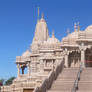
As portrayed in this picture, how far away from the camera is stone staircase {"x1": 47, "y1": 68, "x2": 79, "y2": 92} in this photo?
23766mm

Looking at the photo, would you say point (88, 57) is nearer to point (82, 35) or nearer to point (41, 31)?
point (82, 35)

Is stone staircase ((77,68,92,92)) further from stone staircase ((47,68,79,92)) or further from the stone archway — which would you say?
the stone archway

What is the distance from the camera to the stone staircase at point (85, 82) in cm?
2323

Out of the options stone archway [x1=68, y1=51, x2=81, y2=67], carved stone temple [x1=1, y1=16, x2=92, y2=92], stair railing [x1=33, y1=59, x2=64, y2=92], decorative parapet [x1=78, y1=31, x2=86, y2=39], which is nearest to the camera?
stair railing [x1=33, y1=59, x2=64, y2=92]

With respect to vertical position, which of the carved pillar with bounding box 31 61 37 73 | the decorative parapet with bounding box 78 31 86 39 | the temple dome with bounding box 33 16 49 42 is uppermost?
the temple dome with bounding box 33 16 49 42

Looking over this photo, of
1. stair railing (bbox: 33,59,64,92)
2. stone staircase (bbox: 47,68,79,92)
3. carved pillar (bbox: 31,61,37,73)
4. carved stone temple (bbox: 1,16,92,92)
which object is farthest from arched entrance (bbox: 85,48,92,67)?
stair railing (bbox: 33,59,64,92)

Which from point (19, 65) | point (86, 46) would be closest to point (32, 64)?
point (19, 65)

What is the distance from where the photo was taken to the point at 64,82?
25.7m

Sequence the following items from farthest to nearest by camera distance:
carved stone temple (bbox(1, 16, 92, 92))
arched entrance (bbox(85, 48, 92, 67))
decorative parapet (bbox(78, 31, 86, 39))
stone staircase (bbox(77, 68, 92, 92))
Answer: arched entrance (bbox(85, 48, 92, 67)) < decorative parapet (bbox(78, 31, 86, 39)) < carved stone temple (bbox(1, 16, 92, 92)) < stone staircase (bbox(77, 68, 92, 92))

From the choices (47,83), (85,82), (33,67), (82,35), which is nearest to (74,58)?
(82,35)

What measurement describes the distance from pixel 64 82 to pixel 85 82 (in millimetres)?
1538

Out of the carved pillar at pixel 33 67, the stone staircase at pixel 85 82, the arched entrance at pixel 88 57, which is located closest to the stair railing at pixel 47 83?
the stone staircase at pixel 85 82

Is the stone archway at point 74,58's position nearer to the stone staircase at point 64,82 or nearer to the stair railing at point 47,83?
the stone staircase at point 64,82

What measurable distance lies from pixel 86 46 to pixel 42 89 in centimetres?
1559
